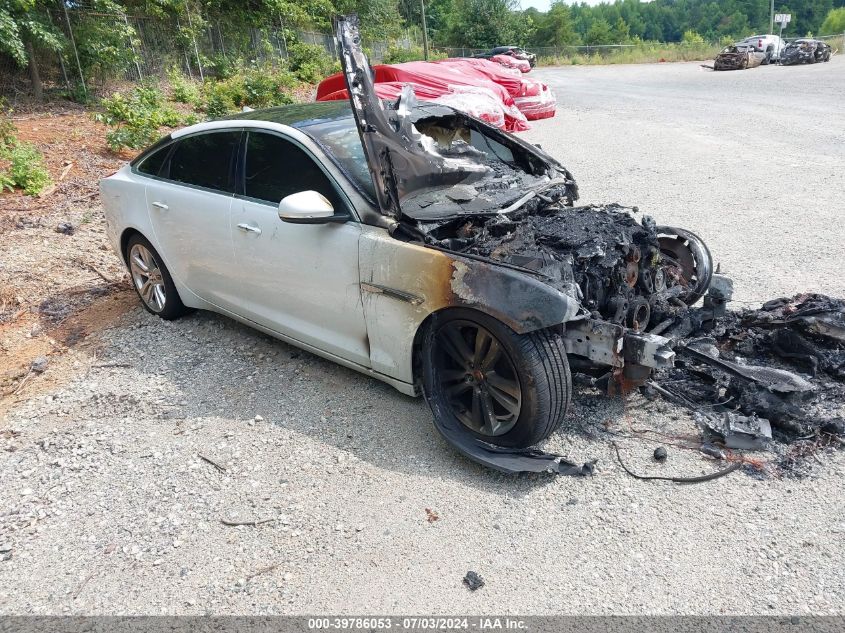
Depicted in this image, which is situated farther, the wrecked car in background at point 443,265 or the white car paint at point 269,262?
the white car paint at point 269,262

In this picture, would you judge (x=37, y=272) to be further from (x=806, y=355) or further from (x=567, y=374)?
(x=806, y=355)

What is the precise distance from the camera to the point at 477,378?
336 cm

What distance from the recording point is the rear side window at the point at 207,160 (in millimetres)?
4402

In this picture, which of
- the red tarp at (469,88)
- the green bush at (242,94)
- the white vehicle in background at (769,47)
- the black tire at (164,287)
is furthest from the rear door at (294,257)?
the white vehicle in background at (769,47)

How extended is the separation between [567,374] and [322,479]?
1.37 m

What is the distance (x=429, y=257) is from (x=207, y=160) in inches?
85.6

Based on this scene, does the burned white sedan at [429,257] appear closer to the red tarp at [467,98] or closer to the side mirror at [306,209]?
the side mirror at [306,209]

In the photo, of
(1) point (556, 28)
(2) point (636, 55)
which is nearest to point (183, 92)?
(2) point (636, 55)

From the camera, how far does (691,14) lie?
109 meters

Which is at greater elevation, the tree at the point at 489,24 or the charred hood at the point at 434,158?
the tree at the point at 489,24

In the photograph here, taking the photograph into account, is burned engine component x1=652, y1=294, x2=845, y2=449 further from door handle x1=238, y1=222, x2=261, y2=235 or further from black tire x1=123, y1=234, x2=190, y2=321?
black tire x1=123, y1=234, x2=190, y2=321

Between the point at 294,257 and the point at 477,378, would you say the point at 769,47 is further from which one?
the point at 477,378

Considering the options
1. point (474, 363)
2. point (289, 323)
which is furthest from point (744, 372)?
point (289, 323)

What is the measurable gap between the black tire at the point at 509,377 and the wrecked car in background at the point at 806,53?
38.4 metres
